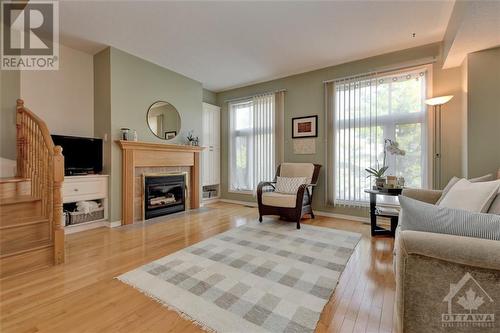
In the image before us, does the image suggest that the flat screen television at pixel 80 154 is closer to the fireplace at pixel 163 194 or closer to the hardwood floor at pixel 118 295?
the fireplace at pixel 163 194

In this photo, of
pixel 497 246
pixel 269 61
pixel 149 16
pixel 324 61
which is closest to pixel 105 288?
pixel 497 246

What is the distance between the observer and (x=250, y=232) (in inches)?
120

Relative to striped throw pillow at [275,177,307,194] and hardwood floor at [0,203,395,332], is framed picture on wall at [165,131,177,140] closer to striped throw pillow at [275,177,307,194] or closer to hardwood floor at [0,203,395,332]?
hardwood floor at [0,203,395,332]

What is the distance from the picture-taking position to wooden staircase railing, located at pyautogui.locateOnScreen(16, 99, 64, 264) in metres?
2.12

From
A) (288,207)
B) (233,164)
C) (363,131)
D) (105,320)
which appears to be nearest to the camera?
(105,320)

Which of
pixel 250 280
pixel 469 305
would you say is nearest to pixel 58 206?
pixel 250 280

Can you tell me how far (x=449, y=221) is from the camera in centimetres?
96

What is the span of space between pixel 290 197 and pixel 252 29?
2.34 meters

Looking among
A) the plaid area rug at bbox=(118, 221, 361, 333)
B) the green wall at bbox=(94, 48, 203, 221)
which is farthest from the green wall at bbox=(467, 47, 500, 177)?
the green wall at bbox=(94, 48, 203, 221)

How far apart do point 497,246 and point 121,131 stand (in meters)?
4.01

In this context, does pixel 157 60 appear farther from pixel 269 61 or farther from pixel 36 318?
pixel 36 318

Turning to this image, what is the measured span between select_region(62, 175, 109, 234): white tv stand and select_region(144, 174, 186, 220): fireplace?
1.89 ft

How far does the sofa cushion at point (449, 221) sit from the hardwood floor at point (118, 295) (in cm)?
76

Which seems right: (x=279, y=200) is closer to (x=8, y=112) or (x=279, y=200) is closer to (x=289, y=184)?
(x=289, y=184)
